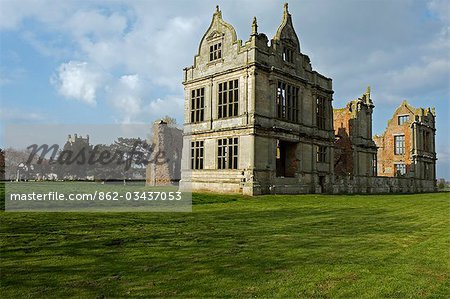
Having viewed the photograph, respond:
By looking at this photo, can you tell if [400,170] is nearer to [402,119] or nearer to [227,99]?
[402,119]

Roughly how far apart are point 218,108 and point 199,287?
25513 mm

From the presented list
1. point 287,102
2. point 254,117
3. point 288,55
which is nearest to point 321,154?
point 287,102

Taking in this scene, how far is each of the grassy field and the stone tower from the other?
1659 centimetres

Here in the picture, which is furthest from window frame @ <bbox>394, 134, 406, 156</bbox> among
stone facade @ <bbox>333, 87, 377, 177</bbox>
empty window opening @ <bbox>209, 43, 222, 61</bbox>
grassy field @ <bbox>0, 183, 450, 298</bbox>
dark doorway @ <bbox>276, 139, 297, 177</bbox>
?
grassy field @ <bbox>0, 183, 450, 298</bbox>

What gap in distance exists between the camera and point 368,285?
226 inches

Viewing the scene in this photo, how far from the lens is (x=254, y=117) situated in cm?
2720

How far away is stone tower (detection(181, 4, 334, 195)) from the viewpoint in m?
27.7

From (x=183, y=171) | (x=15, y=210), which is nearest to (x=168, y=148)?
(x=183, y=171)

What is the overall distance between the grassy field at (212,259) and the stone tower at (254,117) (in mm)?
16594

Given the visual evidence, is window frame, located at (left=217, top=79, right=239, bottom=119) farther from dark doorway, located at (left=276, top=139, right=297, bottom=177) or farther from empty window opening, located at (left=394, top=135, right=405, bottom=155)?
empty window opening, located at (left=394, top=135, right=405, bottom=155)

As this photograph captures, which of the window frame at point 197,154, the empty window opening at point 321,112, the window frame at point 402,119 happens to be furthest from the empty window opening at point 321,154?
the window frame at point 402,119

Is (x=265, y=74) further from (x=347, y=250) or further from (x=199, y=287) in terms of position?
(x=199, y=287)

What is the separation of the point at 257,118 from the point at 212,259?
69.8 feet

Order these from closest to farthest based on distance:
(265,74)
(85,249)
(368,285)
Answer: (368,285) → (85,249) → (265,74)
